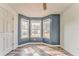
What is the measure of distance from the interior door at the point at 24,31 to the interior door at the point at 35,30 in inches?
18.0

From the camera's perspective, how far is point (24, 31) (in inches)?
364

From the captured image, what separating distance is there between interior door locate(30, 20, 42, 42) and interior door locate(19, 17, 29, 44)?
18.0 inches

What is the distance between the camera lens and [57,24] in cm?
840

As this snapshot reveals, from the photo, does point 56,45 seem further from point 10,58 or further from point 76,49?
point 10,58

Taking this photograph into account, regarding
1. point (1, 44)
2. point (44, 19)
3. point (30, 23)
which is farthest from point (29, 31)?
point (1, 44)

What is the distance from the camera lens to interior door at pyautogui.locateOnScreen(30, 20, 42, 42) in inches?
392

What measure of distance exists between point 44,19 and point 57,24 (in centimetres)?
150

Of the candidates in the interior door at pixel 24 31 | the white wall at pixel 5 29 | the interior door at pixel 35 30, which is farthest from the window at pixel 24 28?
the white wall at pixel 5 29

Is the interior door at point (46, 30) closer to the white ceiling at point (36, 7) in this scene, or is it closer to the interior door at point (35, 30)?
the interior door at point (35, 30)

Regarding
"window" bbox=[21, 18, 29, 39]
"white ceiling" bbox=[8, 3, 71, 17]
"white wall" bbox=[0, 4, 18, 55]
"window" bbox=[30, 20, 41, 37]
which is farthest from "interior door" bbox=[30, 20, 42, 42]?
"white wall" bbox=[0, 4, 18, 55]

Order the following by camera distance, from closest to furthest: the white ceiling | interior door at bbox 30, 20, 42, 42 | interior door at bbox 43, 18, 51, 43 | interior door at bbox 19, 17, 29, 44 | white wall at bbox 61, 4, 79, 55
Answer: the white ceiling < white wall at bbox 61, 4, 79, 55 < interior door at bbox 19, 17, 29, 44 < interior door at bbox 43, 18, 51, 43 < interior door at bbox 30, 20, 42, 42

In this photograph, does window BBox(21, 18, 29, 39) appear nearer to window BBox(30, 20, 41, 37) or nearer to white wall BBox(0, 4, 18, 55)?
window BBox(30, 20, 41, 37)

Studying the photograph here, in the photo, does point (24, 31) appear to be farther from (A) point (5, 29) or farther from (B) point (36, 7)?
(A) point (5, 29)

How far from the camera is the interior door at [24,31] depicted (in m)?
8.56
